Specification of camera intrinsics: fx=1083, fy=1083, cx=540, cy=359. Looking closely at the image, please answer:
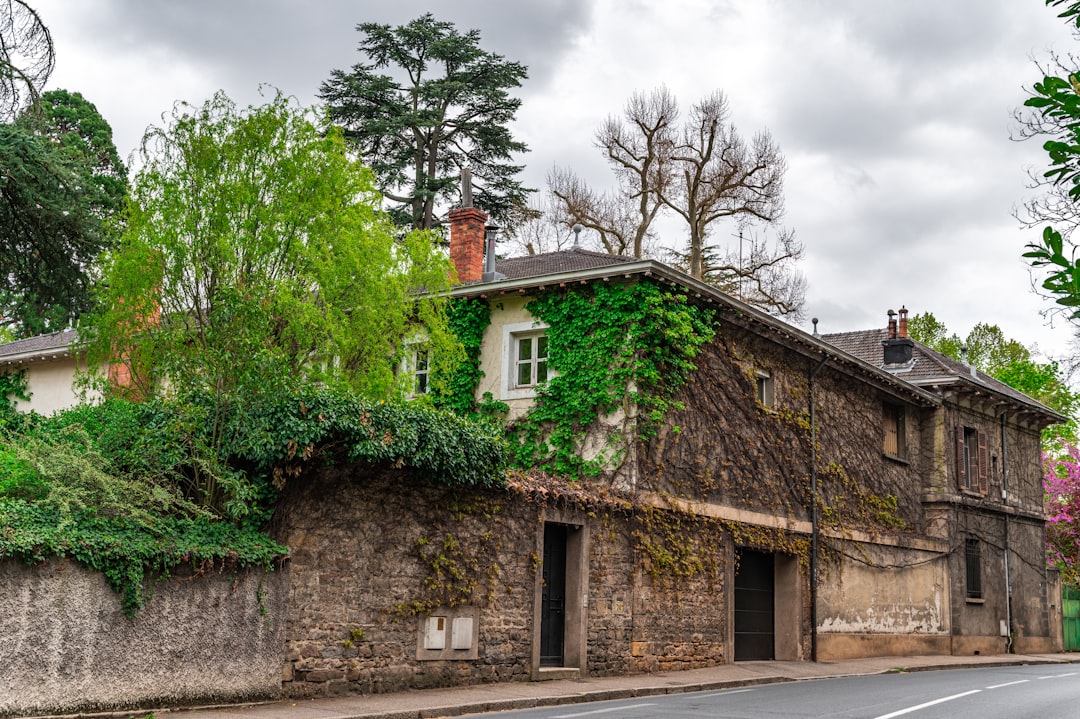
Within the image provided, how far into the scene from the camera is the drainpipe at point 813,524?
2283 centimetres

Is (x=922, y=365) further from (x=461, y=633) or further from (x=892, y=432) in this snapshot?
(x=461, y=633)

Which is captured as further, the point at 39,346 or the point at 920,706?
the point at 39,346

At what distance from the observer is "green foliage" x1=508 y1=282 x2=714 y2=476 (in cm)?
1864

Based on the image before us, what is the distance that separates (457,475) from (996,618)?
2174 centimetres

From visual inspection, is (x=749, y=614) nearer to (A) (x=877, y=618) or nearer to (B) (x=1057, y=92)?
(A) (x=877, y=618)

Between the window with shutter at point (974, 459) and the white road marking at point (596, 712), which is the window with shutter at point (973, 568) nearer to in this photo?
the window with shutter at point (974, 459)

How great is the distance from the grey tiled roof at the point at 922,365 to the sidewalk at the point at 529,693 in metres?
8.79

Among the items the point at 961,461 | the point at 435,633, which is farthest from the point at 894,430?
the point at 435,633

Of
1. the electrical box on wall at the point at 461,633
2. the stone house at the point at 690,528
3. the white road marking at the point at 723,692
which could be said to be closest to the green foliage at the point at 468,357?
the stone house at the point at 690,528

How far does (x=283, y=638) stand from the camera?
12.7 metres

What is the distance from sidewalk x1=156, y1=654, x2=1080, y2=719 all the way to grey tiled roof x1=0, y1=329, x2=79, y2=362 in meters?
17.4

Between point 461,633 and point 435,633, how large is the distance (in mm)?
539

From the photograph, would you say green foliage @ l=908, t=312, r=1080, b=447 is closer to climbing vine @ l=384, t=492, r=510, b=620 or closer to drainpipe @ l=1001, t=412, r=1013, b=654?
drainpipe @ l=1001, t=412, r=1013, b=654

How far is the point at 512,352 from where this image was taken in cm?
2011
